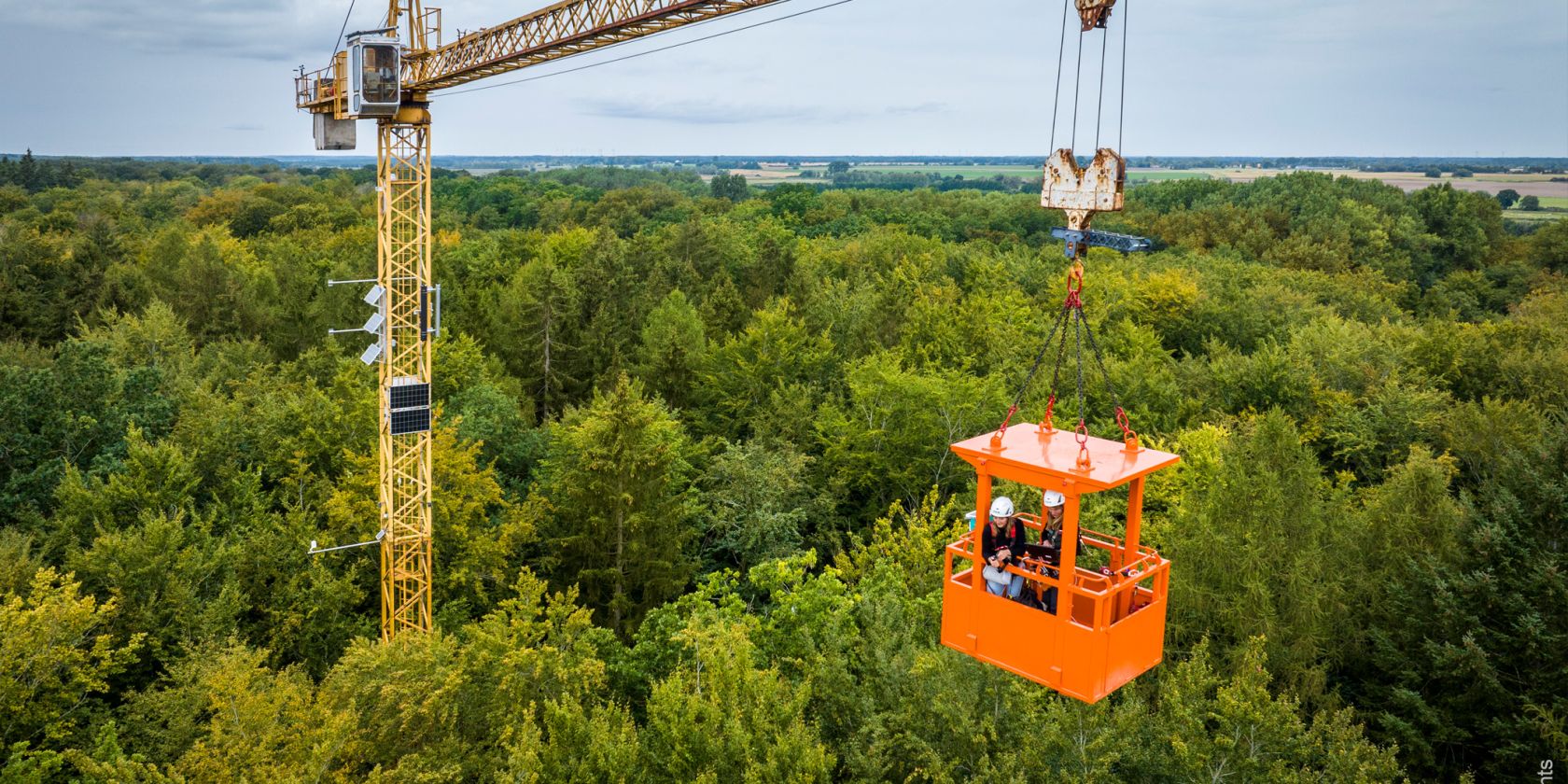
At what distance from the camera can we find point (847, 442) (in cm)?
4612

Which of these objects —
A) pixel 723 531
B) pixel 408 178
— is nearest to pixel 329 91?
pixel 408 178

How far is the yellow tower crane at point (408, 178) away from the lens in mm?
31047

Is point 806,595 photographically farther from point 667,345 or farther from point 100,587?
point 667,345

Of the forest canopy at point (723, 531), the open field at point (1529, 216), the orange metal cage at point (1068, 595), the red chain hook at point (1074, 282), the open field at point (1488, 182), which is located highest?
the open field at point (1488, 182)

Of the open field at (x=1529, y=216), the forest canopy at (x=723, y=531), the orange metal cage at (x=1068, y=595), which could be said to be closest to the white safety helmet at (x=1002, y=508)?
the orange metal cage at (x=1068, y=595)

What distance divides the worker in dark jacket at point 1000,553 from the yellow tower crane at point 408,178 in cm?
2129

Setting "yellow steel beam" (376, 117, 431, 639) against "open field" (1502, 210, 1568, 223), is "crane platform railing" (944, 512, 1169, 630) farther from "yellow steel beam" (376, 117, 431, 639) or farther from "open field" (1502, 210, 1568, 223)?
"open field" (1502, 210, 1568, 223)

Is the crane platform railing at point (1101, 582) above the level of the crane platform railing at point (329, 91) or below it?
below

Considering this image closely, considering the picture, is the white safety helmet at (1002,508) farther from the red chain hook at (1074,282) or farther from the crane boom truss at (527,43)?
the crane boom truss at (527,43)

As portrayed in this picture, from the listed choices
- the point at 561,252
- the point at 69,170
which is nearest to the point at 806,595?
the point at 561,252

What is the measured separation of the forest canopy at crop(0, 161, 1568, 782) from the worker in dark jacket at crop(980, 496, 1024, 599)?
7.95m

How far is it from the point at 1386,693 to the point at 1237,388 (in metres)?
26.4

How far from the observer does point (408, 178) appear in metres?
33.1

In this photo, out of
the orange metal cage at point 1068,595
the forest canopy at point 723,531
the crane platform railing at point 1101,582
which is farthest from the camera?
the forest canopy at point 723,531
